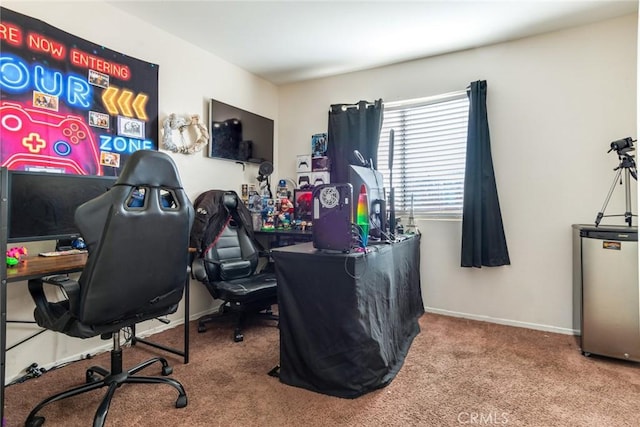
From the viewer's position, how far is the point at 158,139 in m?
2.92

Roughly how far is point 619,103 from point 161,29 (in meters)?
3.79

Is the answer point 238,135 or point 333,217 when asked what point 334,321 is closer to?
point 333,217

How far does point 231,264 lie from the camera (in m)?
3.04

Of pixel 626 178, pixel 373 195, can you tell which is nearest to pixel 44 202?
pixel 373 195

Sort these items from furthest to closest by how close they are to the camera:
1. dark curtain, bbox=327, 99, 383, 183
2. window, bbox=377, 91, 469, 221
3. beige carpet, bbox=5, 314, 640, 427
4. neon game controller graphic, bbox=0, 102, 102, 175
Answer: dark curtain, bbox=327, 99, 383, 183 < window, bbox=377, 91, 469, 221 < neon game controller graphic, bbox=0, 102, 102, 175 < beige carpet, bbox=5, 314, 640, 427

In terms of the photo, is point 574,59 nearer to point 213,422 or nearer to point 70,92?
point 213,422

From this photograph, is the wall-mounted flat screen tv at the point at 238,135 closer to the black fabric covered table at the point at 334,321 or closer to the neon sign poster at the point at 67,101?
the neon sign poster at the point at 67,101

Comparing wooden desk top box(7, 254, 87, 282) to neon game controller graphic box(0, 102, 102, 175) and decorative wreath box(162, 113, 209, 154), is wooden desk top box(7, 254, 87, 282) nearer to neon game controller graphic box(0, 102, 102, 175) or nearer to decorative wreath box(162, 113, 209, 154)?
neon game controller graphic box(0, 102, 102, 175)

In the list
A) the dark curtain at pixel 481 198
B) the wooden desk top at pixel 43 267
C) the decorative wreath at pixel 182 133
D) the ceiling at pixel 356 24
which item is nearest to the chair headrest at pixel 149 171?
the wooden desk top at pixel 43 267

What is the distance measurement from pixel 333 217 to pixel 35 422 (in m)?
1.75

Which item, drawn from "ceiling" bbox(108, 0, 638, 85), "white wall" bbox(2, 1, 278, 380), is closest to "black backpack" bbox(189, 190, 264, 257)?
"white wall" bbox(2, 1, 278, 380)

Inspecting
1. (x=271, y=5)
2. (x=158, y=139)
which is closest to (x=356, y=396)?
(x=158, y=139)

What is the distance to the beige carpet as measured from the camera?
1714mm

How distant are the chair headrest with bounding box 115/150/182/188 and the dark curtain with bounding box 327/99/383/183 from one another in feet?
6.97
